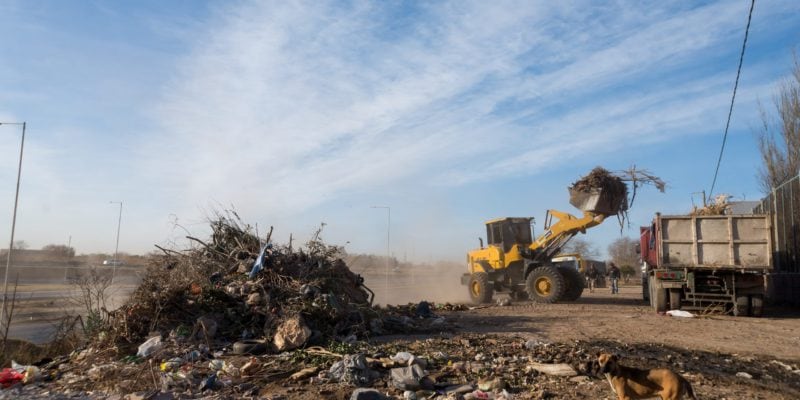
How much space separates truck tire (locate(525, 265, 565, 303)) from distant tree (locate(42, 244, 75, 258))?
51.7 metres

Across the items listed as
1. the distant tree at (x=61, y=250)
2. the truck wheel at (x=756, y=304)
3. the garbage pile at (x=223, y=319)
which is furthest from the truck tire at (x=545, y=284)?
the distant tree at (x=61, y=250)

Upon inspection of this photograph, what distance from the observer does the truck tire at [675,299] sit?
1283cm

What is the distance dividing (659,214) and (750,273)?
222 cm

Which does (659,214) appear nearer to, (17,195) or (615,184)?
(615,184)

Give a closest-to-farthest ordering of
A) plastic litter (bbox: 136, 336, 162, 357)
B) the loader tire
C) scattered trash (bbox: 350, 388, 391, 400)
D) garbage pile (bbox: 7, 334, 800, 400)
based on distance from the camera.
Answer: scattered trash (bbox: 350, 388, 391, 400) < garbage pile (bbox: 7, 334, 800, 400) < plastic litter (bbox: 136, 336, 162, 357) < the loader tire

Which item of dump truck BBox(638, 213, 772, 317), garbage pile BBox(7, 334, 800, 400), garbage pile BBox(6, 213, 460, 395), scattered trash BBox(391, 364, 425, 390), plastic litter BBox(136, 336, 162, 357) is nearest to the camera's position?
garbage pile BBox(7, 334, 800, 400)

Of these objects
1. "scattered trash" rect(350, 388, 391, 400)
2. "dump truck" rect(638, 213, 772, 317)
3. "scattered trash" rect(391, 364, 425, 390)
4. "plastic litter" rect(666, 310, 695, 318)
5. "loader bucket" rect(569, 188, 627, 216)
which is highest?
"loader bucket" rect(569, 188, 627, 216)

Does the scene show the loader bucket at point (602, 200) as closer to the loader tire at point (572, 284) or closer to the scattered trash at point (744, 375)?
the loader tire at point (572, 284)

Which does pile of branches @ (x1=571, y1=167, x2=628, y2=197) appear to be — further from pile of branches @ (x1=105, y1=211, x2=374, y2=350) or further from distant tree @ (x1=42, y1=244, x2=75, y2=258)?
distant tree @ (x1=42, y1=244, x2=75, y2=258)

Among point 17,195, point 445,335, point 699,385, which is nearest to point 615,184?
point 445,335

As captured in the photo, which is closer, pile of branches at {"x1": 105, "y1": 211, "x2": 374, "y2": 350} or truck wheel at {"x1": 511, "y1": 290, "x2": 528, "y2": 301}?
pile of branches at {"x1": 105, "y1": 211, "x2": 374, "y2": 350}

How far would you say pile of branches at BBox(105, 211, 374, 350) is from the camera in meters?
8.82

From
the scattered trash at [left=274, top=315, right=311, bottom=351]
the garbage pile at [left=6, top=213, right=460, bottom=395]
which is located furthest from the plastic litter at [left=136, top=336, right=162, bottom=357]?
the scattered trash at [left=274, top=315, right=311, bottom=351]

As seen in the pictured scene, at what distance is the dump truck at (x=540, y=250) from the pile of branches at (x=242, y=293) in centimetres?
678
